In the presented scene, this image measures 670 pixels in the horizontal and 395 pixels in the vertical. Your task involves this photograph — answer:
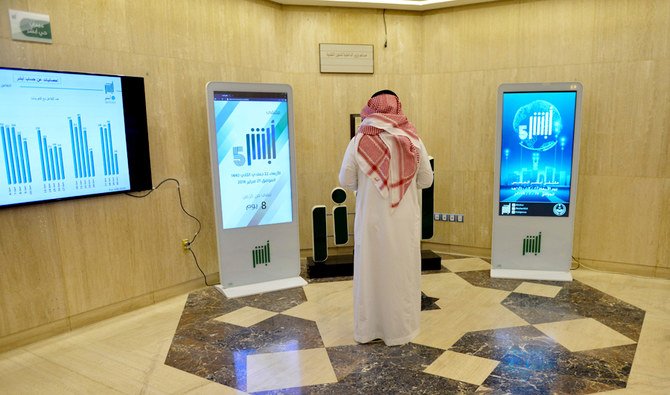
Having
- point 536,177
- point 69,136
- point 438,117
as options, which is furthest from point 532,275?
point 69,136

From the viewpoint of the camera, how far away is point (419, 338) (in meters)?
3.20

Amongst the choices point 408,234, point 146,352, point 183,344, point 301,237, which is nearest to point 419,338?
point 408,234

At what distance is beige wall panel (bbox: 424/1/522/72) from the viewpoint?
15.9 ft

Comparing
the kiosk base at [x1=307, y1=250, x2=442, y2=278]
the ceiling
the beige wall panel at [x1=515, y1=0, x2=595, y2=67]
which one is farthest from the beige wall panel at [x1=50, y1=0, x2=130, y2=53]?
the beige wall panel at [x1=515, y1=0, x2=595, y2=67]

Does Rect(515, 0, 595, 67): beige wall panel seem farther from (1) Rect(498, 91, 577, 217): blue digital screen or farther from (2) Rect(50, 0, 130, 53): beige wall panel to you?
(2) Rect(50, 0, 130, 53): beige wall panel

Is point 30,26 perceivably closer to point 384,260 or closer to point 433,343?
point 384,260

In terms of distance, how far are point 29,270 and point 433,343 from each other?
294 centimetres

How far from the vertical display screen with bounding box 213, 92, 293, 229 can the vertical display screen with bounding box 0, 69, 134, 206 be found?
822 millimetres

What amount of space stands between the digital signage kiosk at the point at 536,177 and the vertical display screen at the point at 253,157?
2.12 m

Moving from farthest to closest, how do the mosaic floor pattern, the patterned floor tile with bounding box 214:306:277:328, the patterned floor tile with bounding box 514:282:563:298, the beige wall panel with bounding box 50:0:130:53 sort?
the patterned floor tile with bounding box 514:282:563:298 < the patterned floor tile with bounding box 214:306:277:328 < the beige wall panel with bounding box 50:0:130:53 < the mosaic floor pattern

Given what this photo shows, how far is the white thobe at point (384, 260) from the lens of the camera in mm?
3035

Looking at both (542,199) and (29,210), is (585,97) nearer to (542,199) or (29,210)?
(542,199)

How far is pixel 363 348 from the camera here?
121 inches

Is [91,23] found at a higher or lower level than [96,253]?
higher
